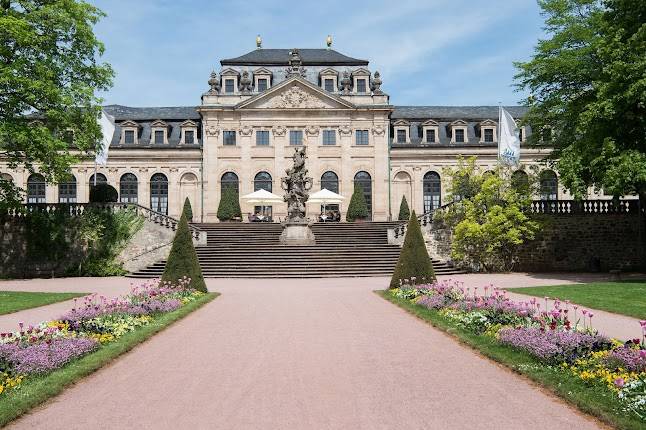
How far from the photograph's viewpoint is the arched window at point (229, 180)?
55.2 metres

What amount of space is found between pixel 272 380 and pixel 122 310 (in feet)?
23.0

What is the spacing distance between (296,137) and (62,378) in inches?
1889

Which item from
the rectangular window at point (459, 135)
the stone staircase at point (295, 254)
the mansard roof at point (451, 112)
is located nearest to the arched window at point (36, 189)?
the stone staircase at point (295, 254)

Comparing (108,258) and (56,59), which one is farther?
(108,258)

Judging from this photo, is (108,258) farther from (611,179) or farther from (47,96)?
(611,179)

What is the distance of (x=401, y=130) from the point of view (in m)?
58.8

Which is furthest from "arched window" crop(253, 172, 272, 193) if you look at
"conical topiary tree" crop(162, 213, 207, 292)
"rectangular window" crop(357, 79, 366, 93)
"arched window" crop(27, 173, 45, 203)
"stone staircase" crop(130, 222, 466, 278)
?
"conical topiary tree" crop(162, 213, 207, 292)

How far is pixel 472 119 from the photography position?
59781 mm

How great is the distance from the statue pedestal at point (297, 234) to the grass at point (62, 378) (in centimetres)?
2244

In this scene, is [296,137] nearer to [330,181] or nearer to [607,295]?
[330,181]

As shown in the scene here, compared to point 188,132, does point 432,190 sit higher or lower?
lower

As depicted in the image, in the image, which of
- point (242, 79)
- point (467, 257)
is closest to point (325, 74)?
point (242, 79)

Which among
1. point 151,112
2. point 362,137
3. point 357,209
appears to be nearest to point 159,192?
point 151,112

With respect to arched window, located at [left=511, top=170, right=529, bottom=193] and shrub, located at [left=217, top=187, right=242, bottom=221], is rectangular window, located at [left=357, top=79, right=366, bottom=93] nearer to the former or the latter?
shrub, located at [left=217, top=187, right=242, bottom=221]
